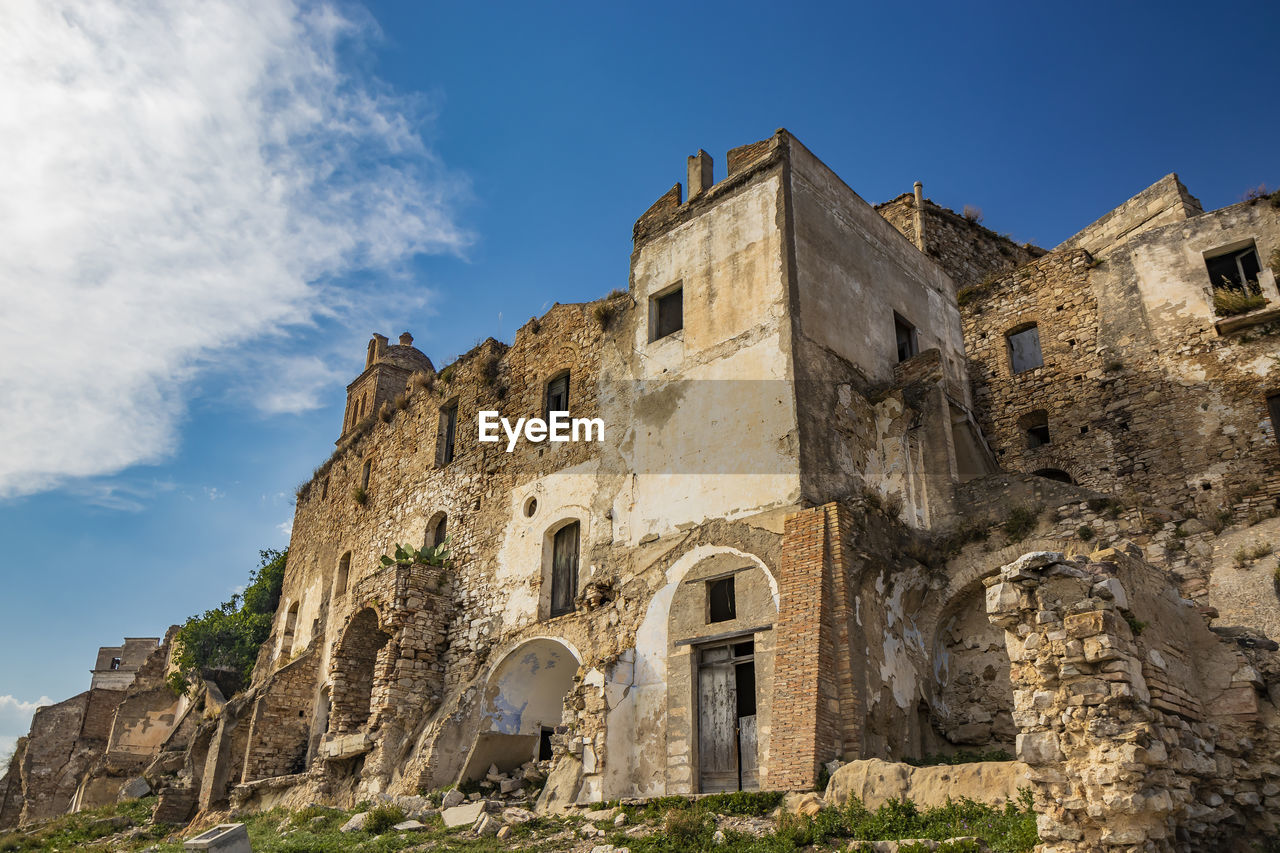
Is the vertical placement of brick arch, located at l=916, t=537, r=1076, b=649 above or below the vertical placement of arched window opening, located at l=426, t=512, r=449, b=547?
below

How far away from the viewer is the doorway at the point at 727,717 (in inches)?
491

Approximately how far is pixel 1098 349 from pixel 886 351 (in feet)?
13.9

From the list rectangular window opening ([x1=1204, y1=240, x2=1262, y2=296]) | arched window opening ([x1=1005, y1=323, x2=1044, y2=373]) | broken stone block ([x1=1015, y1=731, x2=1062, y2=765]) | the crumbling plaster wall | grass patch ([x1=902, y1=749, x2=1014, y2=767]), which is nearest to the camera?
broken stone block ([x1=1015, y1=731, x2=1062, y2=765])

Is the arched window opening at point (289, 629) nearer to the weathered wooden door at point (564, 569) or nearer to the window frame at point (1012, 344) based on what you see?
the weathered wooden door at point (564, 569)

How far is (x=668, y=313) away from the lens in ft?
55.5

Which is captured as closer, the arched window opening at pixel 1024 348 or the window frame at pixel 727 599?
the window frame at pixel 727 599

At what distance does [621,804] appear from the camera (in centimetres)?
1217

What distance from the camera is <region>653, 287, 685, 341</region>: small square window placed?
16641 mm

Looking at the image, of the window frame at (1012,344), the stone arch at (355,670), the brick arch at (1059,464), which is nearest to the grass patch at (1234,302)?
the window frame at (1012,344)

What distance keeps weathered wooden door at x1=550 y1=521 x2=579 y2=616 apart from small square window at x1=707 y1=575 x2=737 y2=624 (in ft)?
12.4

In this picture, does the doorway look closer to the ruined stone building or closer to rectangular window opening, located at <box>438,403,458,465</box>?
the ruined stone building

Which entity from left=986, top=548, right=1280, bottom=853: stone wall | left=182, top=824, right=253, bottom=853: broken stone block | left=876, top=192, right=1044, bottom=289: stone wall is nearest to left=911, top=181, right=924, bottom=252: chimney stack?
left=876, top=192, right=1044, bottom=289: stone wall

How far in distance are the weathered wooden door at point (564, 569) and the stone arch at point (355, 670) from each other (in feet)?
14.4

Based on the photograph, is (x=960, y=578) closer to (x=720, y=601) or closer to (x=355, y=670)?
(x=720, y=601)
